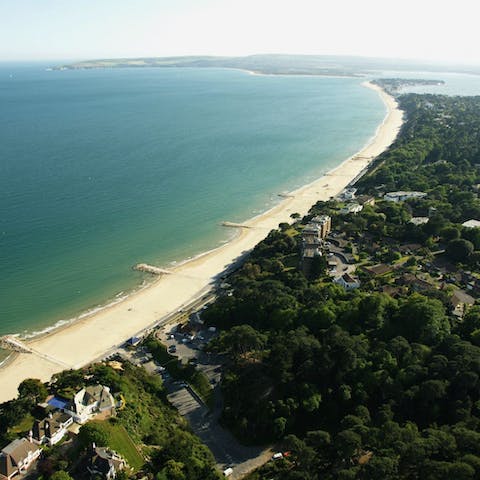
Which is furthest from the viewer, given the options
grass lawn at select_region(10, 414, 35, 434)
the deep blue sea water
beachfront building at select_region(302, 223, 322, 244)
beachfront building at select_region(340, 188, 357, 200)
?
beachfront building at select_region(340, 188, 357, 200)

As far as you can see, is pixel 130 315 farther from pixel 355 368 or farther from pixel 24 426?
pixel 355 368

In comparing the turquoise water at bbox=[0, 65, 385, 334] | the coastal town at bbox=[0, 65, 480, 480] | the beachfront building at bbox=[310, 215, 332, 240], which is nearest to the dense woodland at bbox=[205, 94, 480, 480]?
the coastal town at bbox=[0, 65, 480, 480]

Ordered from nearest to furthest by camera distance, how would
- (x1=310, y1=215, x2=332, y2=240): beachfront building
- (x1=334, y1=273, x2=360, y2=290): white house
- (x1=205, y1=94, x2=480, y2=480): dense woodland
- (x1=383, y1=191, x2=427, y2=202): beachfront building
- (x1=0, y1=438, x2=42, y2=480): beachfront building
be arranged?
(x1=0, y1=438, x2=42, y2=480): beachfront building, (x1=205, y1=94, x2=480, y2=480): dense woodland, (x1=334, y1=273, x2=360, y2=290): white house, (x1=310, y1=215, x2=332, y2=240): beachfront building, (x1=383, y1=191, x2=427, y2=202): beachfront building

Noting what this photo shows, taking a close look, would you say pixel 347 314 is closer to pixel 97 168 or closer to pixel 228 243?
pixel 228 243

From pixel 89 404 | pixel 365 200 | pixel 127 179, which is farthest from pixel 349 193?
pixel 89 404

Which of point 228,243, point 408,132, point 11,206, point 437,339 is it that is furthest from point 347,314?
point 408,132

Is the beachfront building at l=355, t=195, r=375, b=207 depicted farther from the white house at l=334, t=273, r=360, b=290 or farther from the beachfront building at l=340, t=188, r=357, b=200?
the white house at l=334, t=273, r=360, b=290
